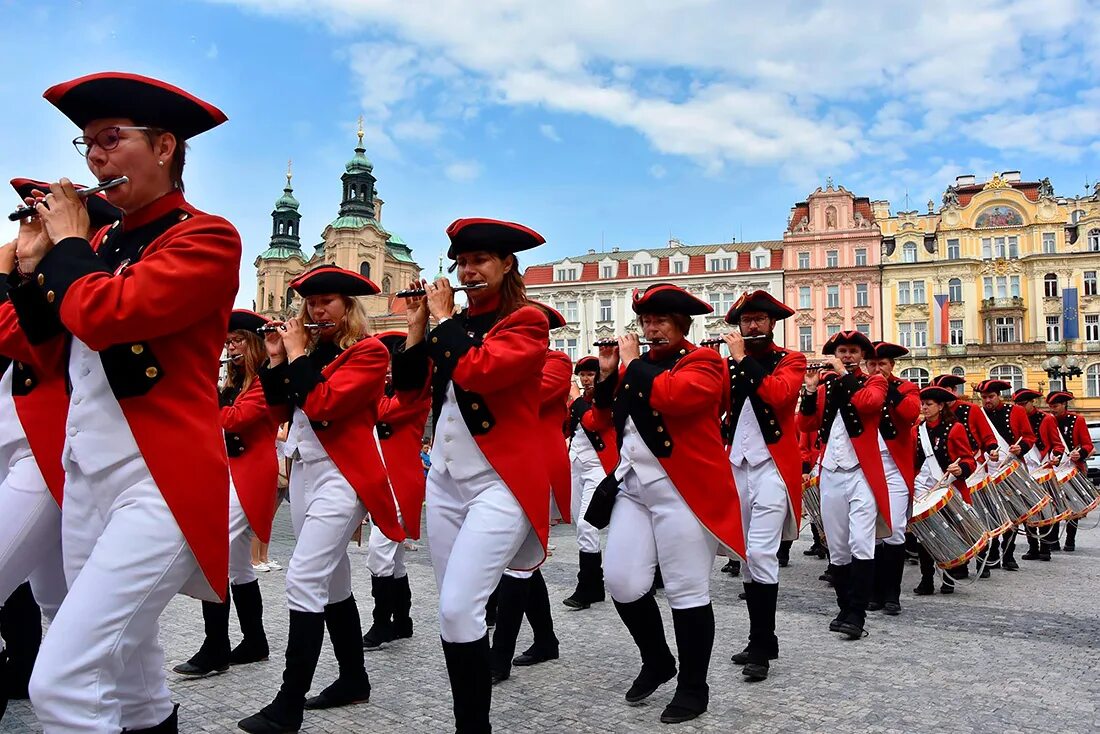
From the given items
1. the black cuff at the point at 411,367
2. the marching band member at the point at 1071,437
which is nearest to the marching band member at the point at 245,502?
the black cuff at the point at 411,367

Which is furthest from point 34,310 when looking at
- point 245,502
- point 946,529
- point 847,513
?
point 946,529

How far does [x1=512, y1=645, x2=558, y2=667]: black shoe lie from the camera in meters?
6.32

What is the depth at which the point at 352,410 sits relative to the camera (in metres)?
5.46

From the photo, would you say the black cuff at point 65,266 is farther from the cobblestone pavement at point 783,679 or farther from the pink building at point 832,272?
the pink building at point 832,272

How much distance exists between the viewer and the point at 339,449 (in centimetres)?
548

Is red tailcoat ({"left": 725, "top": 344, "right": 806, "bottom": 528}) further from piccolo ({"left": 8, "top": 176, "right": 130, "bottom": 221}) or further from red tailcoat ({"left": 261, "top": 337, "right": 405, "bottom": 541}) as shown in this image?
piccolo ({"left": 8, "top": 176, "right": 130, "bottom": 221})

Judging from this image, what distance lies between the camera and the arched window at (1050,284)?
56.0 metres

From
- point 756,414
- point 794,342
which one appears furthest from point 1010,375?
point 756,414

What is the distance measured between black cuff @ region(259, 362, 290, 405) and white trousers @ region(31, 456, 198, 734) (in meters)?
2.40

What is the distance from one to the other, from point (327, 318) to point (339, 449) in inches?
33.9

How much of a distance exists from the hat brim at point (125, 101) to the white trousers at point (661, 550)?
3317mm

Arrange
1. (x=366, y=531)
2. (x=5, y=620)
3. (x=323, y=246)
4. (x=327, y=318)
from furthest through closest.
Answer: (x=323, y=246) → (x=366, y=531) → (x=327, y=318) → (x=5, y=620)

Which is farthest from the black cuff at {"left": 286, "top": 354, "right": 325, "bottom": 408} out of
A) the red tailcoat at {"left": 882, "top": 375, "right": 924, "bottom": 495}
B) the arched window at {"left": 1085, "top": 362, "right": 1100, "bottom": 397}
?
the arched window at {"left": 1085, "top": 362, "right": 1100, "bottom": 397}

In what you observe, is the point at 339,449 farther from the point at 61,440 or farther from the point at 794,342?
the point at 794,342
